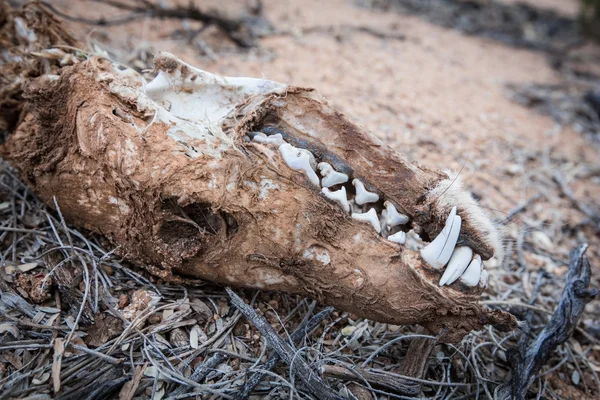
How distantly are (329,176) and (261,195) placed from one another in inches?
11.7

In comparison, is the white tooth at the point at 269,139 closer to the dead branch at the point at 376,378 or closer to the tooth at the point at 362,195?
the tooth at the point at 362,195

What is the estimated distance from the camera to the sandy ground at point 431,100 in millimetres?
3256

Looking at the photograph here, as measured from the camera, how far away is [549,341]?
1875 mm

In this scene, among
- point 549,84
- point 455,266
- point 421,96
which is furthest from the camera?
point 549,84

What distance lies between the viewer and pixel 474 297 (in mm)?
1536

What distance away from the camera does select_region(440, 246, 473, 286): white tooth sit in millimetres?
1527

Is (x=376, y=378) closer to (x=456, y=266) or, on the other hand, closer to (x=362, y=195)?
(x=456, y=266)

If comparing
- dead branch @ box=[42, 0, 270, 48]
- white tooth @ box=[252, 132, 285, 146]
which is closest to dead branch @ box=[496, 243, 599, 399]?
white tooth @ box=[252, 132, 285, 146]

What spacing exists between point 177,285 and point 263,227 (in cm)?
57

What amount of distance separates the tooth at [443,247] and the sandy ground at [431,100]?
1222mm

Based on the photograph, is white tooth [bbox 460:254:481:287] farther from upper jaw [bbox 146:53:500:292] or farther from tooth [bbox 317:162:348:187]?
tooth [bbox 317:162:348:187]

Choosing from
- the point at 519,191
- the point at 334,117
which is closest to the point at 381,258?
the point at 334,117

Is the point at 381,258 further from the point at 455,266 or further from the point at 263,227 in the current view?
the point at 263,227

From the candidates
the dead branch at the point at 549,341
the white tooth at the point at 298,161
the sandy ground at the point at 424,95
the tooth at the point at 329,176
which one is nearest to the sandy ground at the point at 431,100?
the sandy ground at the point at 424,95
